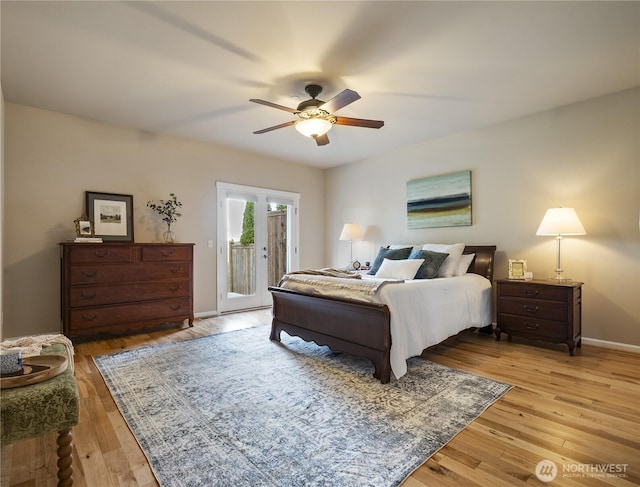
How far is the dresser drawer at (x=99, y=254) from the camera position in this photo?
11.5ft

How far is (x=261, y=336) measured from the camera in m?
3.88

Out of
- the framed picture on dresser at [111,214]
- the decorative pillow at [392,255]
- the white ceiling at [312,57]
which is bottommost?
the decorative pillow at [392,255]

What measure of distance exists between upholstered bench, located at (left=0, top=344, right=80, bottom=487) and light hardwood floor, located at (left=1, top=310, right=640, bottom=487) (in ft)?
0.87

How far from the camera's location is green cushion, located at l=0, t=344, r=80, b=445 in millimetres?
1240

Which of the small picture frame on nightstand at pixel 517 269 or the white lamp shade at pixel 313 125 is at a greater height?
the white lamp shade at pixel 313 125

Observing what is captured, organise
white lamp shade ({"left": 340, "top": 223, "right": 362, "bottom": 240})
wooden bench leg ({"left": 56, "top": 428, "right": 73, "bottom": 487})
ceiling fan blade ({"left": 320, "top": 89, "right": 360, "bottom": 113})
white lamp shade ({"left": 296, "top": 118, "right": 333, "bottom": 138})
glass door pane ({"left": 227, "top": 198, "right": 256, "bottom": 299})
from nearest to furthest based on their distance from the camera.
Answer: wooden bench leg ({"left": 56, "top": 428, "right": 73, "bottom": 487}) < ceiling fan blade ({"left": 320, "top": 89, "right": 360, "bottom": 113}) < white lamp shade ({"left": 296, "top": 118, "right": 333, "bottom": 138}) < glass door pane ({"left": 227, "top": 198, "right": 256, "bottom": 299}) < white lamp shade ({"left": 340, "top": 223, "right": 362, "bottom": 240})

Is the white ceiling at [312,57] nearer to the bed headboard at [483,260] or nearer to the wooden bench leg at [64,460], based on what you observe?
the bed headboard at [483,260]

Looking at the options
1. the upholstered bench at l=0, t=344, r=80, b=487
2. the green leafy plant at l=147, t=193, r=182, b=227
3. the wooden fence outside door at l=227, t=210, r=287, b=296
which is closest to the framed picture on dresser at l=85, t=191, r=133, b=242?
the green leafy plant at l=147, t=193, r=182, b=227

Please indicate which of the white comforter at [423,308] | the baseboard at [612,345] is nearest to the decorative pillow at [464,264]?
the white comforter at [423,308]

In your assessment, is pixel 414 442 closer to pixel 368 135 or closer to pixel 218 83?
pixel 218 83

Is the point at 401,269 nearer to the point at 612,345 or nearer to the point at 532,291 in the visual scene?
the point at 532,291

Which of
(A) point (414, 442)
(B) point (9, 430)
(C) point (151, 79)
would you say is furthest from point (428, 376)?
(C) point (151, 79)

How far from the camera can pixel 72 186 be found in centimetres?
390

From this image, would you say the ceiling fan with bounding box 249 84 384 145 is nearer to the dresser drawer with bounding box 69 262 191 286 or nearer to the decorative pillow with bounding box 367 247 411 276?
the decorative pillow with bounding box 367 247 411 276
